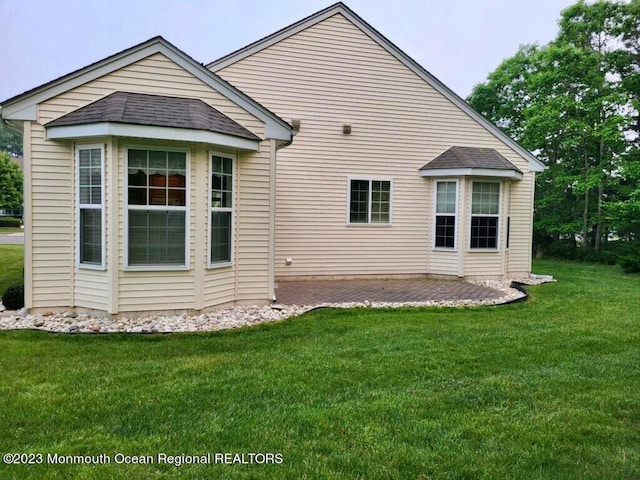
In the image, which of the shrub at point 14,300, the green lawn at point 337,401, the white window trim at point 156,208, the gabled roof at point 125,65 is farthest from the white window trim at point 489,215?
the shrub at point 14,300

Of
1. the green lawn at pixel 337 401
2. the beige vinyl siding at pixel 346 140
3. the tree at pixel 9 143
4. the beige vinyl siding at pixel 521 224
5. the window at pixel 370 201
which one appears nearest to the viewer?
the green lawn at pixel 337 401

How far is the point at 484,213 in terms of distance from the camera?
11188mm

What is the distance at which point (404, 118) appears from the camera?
37.5ft

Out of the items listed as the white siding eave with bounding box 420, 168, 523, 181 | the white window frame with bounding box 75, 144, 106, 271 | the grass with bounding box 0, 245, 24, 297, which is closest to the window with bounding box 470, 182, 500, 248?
the white siding eave with bounding box 420, 168, 523, 181

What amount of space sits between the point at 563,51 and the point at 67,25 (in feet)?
83.8

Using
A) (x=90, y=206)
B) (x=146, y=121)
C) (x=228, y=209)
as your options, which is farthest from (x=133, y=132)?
Answer: (x=228, y=209)

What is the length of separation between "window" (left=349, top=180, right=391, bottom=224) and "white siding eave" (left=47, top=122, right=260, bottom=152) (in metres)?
5.25

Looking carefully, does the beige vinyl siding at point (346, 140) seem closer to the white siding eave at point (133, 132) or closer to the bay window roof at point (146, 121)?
the bay window roof at point (146, 121)

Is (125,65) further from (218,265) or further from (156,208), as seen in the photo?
(218,265)

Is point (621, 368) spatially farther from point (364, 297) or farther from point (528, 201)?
point (528, 201)

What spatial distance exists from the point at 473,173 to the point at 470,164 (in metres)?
0.25

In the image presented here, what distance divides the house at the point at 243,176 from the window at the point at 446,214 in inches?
1.6

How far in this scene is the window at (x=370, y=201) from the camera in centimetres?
1119

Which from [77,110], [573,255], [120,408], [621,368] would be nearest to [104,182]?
[77,110]
